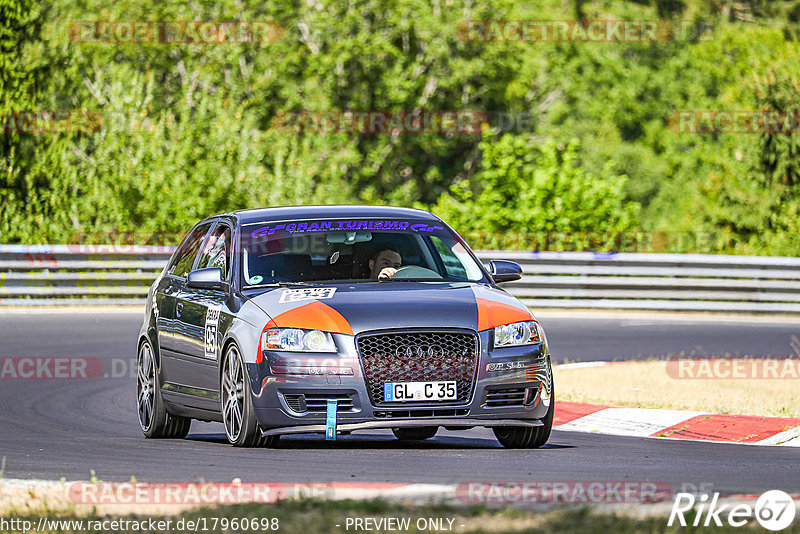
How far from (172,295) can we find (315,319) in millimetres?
2219

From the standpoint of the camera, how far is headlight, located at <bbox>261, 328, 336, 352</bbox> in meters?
8.70

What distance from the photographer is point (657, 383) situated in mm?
13625

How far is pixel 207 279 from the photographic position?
31.8ft

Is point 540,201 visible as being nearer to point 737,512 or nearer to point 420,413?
point 420,413

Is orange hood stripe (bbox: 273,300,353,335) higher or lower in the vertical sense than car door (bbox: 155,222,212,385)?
higher

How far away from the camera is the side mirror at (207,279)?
9.68 metres

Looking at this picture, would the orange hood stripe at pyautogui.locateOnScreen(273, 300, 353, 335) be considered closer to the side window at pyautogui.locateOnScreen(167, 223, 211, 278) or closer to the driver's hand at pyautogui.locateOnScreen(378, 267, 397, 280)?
the driver's hand at pyautogui.locateOnScreen(378, 267, 397, 280)

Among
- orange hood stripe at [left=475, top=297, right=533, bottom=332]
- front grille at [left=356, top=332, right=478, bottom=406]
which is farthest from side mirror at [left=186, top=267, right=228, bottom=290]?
orange hood stripe at [left=475, top=297, right=533, bottom=332]

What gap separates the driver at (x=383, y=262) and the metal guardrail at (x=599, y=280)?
475 inches

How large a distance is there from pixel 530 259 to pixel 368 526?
56.7ft

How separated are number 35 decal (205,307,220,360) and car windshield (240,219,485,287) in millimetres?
336

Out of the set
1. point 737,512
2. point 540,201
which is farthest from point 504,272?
point 540,201

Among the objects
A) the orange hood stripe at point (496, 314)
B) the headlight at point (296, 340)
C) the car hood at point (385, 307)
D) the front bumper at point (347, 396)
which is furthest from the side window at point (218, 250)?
the orange hood stripe at point (496, 314)

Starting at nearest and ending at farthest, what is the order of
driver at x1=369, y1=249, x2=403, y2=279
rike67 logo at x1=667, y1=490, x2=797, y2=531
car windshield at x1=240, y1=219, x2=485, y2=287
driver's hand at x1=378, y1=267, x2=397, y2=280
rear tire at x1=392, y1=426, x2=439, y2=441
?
rike67 logo at x1=667, y1=490, x2=797, y2=531
car windshield at x1=240, y1=219, x2=485, y2=287
driver's hand at x1=378, y1=267, x2=397, y2=280
driver at x1=369, y1=249, x2=403, y2=279
rear tire at x1=392, y1=426, x2=439, y2=441
